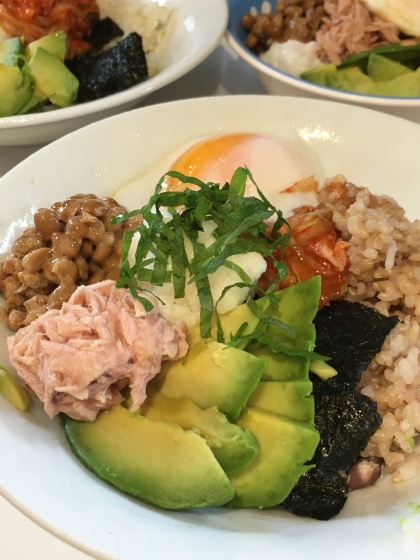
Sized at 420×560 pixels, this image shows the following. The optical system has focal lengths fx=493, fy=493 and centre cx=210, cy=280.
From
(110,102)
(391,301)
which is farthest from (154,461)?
(110,102)

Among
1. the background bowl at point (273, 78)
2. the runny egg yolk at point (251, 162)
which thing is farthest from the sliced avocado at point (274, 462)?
the background bowl at point (273, 78)

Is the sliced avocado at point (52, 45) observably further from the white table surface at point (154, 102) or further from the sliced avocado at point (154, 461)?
the sliced avocado at point (154, 461)

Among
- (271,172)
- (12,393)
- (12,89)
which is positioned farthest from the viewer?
(12,89)

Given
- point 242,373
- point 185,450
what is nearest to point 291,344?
point 242,373

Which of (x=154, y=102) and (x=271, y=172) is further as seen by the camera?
(x=154, y=102)

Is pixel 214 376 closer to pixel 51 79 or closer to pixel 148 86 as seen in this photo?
pixel 148 86

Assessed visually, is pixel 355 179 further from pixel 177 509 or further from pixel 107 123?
pixel 177 509

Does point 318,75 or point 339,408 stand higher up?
point 318,75
